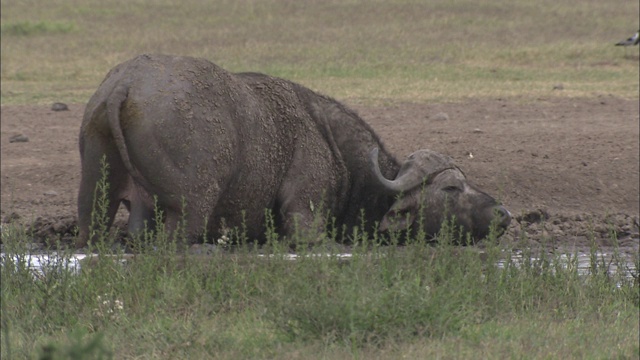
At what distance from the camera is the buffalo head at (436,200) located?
8.51 meters

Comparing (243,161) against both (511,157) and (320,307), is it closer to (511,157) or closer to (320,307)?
(320,307)

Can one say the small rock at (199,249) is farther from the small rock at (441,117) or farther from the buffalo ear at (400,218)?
the small rock at (441,117)

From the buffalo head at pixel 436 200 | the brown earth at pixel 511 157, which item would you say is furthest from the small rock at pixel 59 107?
the buffalo head at pixel 436 200

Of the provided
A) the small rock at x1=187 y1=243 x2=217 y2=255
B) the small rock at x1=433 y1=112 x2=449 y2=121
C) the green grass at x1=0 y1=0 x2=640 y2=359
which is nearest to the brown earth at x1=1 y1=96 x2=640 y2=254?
the small rock at x1=433 y1=112 x2=449 y2=121

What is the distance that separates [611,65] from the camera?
75.1 feet

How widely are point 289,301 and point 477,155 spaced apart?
7.02 meters

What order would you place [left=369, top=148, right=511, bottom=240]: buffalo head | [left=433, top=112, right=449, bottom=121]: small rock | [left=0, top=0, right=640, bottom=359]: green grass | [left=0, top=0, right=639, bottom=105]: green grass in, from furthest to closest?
[left=0, top=0, right=639, bottom=105]: green grass < [left=433, top=112, right=449, bottom=121]: small rock < [left=369, top=148, right=511, bottom=240]: buffalo head < [left=0, top=0, right=640, bottom=359]: green grass

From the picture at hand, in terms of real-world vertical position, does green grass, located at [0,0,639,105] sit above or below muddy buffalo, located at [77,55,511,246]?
below

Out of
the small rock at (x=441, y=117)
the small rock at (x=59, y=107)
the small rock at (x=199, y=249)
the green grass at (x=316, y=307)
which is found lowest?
the small rock at (x=59, y=107)

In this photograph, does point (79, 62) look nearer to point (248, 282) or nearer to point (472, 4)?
point (472, 4)

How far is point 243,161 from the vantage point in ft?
26.3

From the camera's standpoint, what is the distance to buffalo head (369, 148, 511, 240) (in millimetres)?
8508

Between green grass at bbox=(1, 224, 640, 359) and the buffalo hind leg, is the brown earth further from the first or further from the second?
green grass at bbox=(1, 224, 640, 359)

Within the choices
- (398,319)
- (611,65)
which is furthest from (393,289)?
(611,65)
